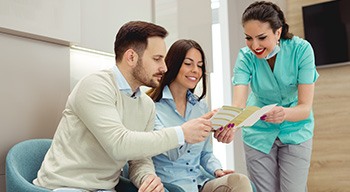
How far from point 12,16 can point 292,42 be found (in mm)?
1406

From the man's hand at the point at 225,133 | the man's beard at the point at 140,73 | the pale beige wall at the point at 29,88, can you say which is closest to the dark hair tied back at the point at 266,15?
the man's hand at the point at 225,133

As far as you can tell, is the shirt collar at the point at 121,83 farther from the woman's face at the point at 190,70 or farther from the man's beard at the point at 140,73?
the woman's face at the point at 190,70

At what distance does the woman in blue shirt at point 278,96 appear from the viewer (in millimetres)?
1967

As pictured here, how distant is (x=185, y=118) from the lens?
192 cm

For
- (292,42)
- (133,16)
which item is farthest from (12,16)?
(292,42)

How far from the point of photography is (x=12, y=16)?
5.57 ft

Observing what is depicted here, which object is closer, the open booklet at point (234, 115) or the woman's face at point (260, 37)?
the open booklet at point (234, 115)

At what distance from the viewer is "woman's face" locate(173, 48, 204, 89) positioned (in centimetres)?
191

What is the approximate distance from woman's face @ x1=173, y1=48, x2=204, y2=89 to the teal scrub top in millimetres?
316

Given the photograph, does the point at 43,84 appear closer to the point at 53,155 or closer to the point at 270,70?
the point at 53,155

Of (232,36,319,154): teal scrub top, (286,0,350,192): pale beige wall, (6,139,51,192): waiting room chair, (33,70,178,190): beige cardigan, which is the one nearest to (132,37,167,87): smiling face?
(33,70,178,190): beige cardigan

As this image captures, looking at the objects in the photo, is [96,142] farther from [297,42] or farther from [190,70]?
[297,42]

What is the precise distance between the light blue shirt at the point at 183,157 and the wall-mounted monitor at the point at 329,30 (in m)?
2.18

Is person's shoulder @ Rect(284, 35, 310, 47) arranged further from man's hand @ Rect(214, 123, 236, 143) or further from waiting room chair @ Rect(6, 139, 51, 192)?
waiting room chair @ Rect(6, 139, 51, 192)
